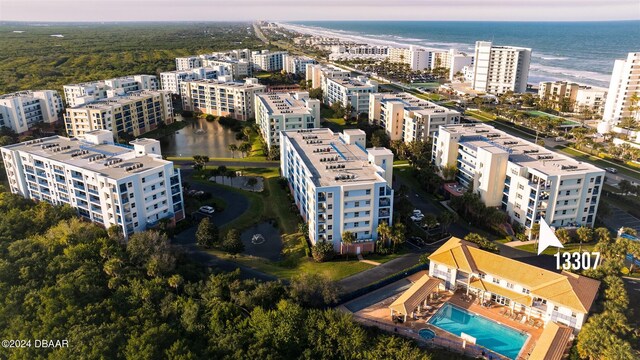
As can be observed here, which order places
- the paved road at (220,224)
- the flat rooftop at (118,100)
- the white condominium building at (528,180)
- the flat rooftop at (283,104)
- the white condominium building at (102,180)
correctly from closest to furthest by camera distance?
1. the paved road at (220,224)
2. the white condominium building at (102,180)
3. the white condominium building at (528,180)
4. the flat rooftop at (283,104)
5. the flat rooftop at (118,100)

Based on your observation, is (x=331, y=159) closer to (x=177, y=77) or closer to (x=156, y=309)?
(x=156, y=309)

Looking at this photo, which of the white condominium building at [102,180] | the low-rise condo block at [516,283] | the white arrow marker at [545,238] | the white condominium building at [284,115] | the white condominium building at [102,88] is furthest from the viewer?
the white condominium building at [102,88]

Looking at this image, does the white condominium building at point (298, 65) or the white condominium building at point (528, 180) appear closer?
the white condominium building at point (528, 180)

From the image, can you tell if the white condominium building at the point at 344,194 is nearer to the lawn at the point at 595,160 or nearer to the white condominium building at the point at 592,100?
the lawn at the point at 595,160

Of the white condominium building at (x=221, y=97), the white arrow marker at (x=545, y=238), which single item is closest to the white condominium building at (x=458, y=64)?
the white condominium building at (x=221, y=97)

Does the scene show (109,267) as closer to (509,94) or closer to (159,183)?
(159,183)

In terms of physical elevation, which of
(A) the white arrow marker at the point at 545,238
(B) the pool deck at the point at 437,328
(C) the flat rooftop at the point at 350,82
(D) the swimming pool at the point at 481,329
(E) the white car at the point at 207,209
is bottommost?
(D) the swimming pool at the point at 481,329

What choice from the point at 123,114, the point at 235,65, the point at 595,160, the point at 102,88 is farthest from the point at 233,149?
the point at 235,65
